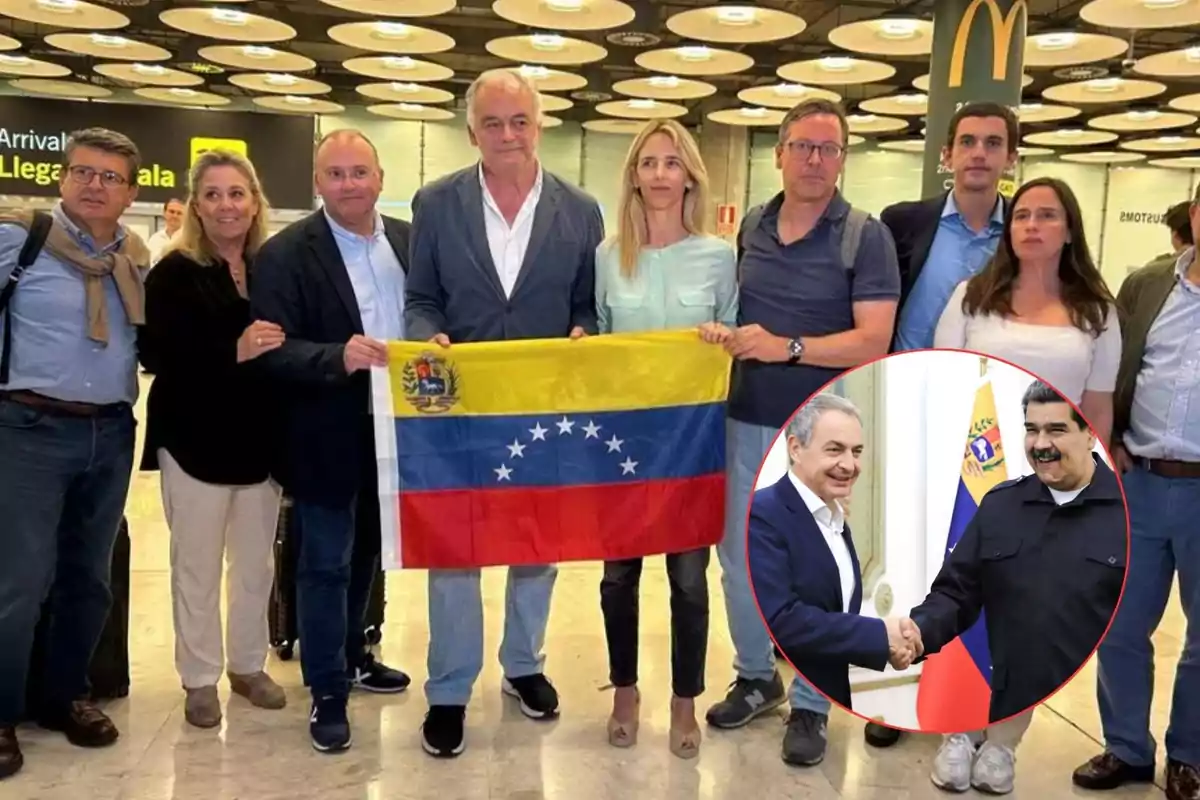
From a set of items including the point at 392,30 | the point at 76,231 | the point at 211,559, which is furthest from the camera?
the point at 392,30

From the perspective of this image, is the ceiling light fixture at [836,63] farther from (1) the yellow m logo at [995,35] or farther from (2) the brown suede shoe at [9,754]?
(2) the brown suede shoe at [9,754]

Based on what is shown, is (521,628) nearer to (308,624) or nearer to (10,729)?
(308,624)

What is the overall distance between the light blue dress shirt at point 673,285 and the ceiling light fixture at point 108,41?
11394 millimetres

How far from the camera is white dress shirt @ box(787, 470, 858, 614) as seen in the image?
2.55 meters

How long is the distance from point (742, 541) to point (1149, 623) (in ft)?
3.91

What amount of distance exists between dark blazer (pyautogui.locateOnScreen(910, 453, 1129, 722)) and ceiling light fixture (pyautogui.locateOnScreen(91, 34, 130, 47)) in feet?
41.1

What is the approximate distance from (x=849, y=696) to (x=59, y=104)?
33.7 ft

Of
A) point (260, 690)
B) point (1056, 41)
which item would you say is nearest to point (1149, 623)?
point (260, 690)

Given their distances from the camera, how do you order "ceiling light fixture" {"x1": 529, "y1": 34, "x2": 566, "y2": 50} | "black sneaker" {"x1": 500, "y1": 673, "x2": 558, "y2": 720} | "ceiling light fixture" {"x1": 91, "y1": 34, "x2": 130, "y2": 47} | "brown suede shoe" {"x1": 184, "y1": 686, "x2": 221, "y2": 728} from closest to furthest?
"brown suede shoe" {"x1": 184, "y1": 686, "x2": 221, "y2": 728} < "black sneaker" {"x1": 500, "y1": 673, "x2": 558, "y2": 720} < "ceiling light fixture" {"x1": 529, "y1": 34, "x2": 566, "y2": 50} < "ceiling light fixture" {"x1": 91, "y1": 34, "x2": 130, "y2": 47}

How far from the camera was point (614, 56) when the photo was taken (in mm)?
13469

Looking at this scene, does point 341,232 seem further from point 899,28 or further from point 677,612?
point 899,28

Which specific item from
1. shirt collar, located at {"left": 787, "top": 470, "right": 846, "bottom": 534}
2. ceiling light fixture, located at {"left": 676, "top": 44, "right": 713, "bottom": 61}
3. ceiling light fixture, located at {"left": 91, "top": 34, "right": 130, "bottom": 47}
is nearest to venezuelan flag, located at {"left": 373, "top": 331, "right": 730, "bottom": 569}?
shirt collar, located at {"left": 787, "top": 470, "right": 846, "bottom": 534}

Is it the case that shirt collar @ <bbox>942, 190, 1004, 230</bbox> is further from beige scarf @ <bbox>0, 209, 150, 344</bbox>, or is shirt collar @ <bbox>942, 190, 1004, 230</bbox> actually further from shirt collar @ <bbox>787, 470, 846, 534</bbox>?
beige scarf @ <bbox>0, 209, 150, 344</bbox>

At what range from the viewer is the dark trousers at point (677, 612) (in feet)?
10.1
